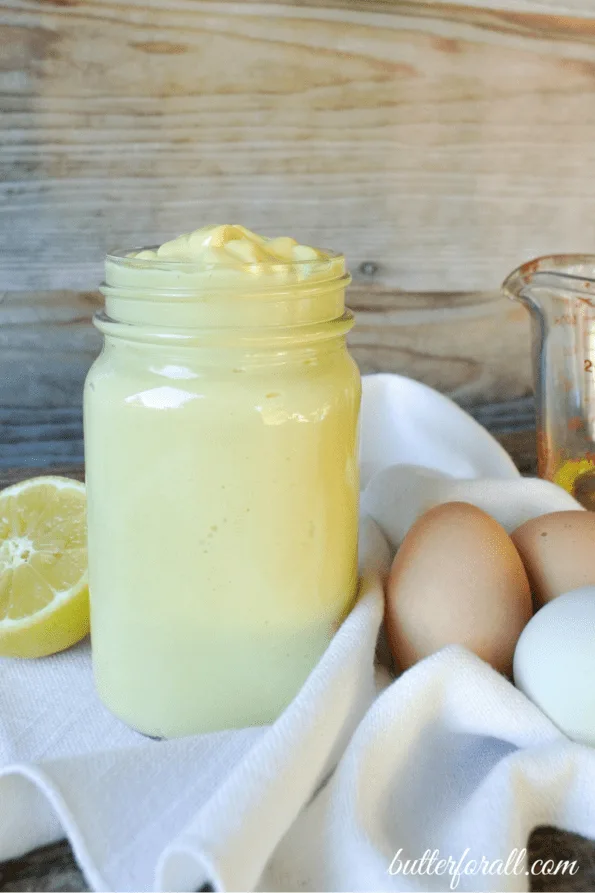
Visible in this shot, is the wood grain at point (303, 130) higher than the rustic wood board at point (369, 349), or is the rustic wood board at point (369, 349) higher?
the wood grain at point (303, 130)

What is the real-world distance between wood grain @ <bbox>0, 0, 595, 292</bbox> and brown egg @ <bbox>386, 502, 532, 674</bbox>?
58cm

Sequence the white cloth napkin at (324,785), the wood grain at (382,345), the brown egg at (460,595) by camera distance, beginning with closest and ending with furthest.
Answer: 1. the white cloth napkin at (324,785)
2. the brown egg at (460,595)
3. the wood grain at (382,345)

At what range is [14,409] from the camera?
40.2 inches

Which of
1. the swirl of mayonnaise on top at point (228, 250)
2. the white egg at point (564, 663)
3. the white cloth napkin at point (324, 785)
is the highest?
the swirl of mayonnaise on top at point (228, 250)

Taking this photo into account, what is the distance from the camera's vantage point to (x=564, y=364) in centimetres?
90

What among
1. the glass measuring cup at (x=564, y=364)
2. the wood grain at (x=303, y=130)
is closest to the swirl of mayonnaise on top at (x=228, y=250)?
the glass measuring cup at (x=564, y=364)

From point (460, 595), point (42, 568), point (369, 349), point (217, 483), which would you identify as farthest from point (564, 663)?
point (369, 349)

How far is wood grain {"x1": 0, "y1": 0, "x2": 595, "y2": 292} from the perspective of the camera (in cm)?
93

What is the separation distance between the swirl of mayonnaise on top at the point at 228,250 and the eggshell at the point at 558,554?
254 millimetres

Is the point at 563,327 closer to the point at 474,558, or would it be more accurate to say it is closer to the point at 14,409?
the point at 474,558

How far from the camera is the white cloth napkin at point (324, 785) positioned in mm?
414

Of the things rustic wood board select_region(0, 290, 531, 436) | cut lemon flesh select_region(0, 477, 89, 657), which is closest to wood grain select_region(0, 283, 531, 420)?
rustic wood board select_region(0, 290, 531, 436)

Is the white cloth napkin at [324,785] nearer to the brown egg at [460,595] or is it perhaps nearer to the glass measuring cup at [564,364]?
the brown egg at [460,595]

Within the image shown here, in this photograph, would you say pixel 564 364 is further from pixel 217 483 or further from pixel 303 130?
pixel 217 483
